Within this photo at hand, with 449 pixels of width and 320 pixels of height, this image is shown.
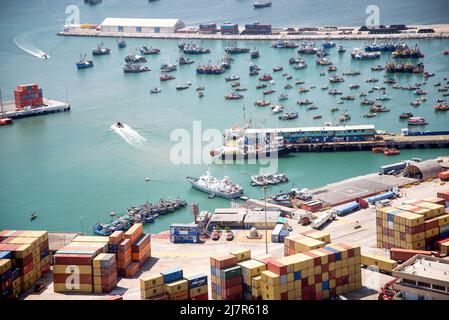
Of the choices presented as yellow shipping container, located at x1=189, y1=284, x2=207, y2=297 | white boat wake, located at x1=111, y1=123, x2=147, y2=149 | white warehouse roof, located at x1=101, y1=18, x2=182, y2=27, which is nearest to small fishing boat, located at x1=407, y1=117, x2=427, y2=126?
white boat wake, located at x1=111, y1=123, x2=147, y2=149

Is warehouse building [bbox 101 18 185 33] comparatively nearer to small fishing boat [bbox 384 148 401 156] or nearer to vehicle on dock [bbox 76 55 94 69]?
vehicle on dock [bbox 76 55 94 69]

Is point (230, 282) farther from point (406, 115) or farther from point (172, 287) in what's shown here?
point (406, 115)

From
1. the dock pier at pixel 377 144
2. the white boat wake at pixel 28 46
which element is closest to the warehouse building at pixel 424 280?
the dock pier at pixel 377 144

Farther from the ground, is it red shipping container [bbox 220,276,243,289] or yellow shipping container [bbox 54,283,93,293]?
red shipping container [bbox 220,276,243,289]

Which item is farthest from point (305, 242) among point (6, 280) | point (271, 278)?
point (6, 280)

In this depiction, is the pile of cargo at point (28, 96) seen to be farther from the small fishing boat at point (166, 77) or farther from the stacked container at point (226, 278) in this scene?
the stacked container at point (226, 278)
